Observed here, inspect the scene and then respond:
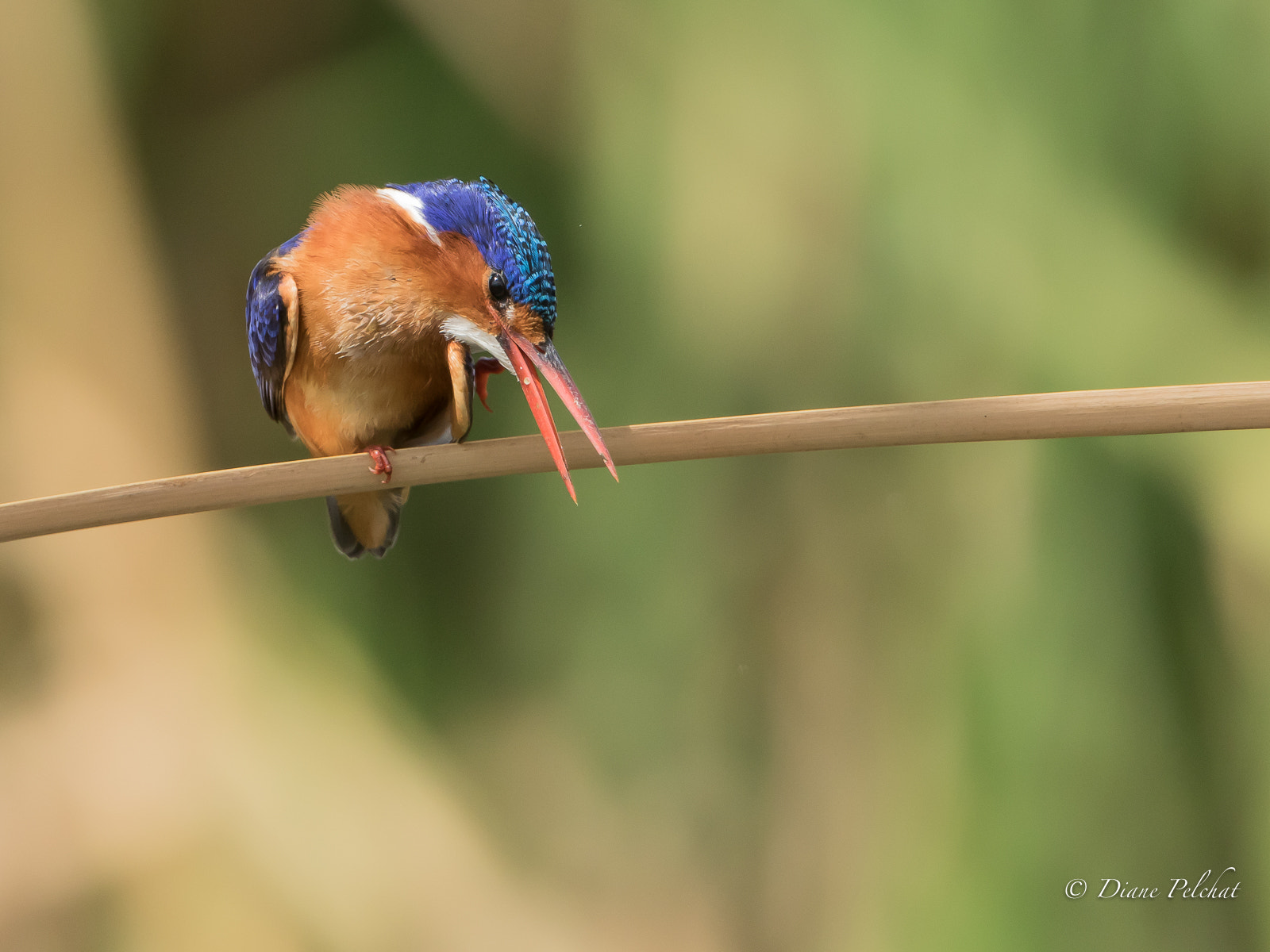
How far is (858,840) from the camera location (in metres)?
1.21

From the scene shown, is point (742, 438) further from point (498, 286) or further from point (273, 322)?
point (273, 322)

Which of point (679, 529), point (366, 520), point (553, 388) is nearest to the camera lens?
point (553, 388)

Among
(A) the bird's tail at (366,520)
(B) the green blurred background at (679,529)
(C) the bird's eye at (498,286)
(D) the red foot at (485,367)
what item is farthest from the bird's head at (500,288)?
(B) the green blurred background at (679,529)

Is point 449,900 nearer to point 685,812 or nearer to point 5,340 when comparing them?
point 685,812

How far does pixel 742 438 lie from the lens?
24.6 inches

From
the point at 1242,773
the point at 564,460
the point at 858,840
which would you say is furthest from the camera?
the point at 858,840

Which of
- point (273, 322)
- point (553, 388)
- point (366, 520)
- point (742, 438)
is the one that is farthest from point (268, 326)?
point (742, 438)

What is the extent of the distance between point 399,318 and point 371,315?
0.03 metres

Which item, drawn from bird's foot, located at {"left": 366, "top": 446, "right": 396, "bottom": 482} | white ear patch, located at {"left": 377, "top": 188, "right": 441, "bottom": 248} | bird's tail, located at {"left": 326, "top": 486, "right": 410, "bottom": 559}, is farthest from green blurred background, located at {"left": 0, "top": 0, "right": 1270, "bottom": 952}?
bird's foot, located at {"left": 366, "top": 446, "right": 396, "bottom": 482}

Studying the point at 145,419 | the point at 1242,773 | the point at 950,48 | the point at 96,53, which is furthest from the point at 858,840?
the point at 96,53

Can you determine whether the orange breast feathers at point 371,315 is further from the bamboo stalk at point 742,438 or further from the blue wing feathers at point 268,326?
the bamboo stalk at point 742,438

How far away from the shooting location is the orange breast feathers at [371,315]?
2.70ft

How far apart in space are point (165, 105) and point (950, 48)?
1175 millimetres

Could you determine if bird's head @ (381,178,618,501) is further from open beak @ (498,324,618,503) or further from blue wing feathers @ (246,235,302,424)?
blue wing feathers @ (246,235,302,424)
